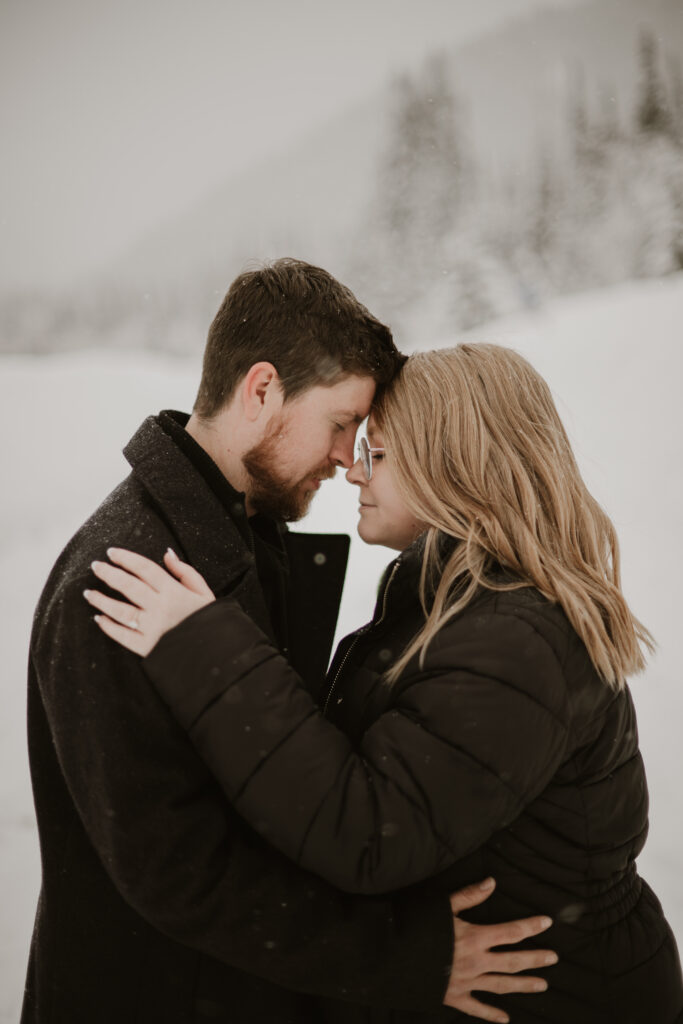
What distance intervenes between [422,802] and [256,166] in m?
17.5

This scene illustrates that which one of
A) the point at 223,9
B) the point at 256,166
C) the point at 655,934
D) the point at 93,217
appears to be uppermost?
the point at 223,9

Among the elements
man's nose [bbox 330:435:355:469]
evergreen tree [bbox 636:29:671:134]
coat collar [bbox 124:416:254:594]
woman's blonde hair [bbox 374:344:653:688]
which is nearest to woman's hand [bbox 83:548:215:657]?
coat collar [bbox 124:416:254:594]

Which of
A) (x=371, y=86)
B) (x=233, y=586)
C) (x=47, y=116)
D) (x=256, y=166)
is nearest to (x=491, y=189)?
(x=371, y=86)

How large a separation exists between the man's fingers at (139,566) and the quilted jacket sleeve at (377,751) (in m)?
0.13

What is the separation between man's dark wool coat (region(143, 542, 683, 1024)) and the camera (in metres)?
1.30

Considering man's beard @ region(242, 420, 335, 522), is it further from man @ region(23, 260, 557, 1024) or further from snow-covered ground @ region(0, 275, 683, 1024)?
snow-covered ground @ region(0, 275, 683, 1024)

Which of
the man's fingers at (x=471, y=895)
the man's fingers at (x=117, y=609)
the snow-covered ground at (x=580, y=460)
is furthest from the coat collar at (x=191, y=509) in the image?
the snow-covered ground at (x=580, y=460)

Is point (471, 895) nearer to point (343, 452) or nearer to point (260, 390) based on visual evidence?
point (343, 452)

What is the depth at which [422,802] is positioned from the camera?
1.31m

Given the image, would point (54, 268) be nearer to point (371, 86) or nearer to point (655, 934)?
point (371, 86)

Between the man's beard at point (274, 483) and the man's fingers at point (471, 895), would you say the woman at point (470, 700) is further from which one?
the man's beard at point (274, 483)

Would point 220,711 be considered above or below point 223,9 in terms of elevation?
below

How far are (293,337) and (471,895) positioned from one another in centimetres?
158

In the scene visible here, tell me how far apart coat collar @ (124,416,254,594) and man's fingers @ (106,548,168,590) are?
19 centimetres
